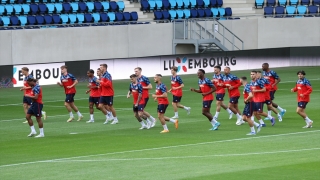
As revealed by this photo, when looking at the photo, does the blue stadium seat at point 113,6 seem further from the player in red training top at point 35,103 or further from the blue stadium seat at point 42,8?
the player in red training top at point 35,103

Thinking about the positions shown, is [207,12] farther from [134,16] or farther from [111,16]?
[111,16]

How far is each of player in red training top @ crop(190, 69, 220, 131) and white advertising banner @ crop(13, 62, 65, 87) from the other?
1778 centimetres

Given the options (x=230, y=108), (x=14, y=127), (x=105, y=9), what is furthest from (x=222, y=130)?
(x=105, y=9)

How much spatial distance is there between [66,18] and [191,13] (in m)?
9.23

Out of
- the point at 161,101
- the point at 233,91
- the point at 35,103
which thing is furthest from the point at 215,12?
the point at 35,103

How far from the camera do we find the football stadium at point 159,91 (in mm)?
18969

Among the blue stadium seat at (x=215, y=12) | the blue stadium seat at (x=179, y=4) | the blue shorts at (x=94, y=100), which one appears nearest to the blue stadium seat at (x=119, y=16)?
the blue stadium seat at (x=179, y=4)

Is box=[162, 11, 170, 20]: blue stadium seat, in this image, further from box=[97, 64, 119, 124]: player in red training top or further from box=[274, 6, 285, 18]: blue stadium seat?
box=[97, 64, 119, 124]: player in red training top

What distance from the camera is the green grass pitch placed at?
17266 millimetres

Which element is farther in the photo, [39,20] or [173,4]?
[173,4]

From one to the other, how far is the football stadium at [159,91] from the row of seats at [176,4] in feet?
0.22

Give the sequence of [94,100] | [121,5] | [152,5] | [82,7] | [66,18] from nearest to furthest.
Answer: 1. [94,100]
2. [66,18]
3. [82,7]
4. [121,5]
5. [152,5]

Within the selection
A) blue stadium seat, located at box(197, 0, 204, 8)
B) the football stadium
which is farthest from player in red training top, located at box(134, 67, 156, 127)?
blue stadium seat, located at box(197, 0, 204, 8)

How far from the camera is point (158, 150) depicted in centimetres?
2080
